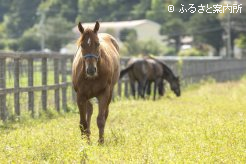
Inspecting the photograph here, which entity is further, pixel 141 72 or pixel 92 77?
pixel 141 72

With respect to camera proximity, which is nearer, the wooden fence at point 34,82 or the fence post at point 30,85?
the wooden fence at point 34,82

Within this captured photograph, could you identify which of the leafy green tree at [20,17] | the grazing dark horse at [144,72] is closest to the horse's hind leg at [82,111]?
the grazing dark horse at [144,72]

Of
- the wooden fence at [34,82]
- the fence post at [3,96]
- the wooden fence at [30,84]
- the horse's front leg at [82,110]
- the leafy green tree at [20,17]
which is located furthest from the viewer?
the leafy green tree at [20,17]

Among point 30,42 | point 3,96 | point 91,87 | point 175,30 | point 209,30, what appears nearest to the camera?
point 91,87

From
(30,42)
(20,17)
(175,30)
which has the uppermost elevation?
(20,17)

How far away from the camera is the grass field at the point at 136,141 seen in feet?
27.4

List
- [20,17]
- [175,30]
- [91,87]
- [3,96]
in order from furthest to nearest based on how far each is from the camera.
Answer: [20,17] < [175,30] < [3,96] < [91,87]

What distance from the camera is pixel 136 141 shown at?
1021 cm

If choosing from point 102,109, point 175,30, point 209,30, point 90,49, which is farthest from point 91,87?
point 175,30

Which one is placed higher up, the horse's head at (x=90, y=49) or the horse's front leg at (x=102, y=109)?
the horse's head at (x=90, y=49)

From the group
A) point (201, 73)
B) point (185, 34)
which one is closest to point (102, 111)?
point (201, 73)

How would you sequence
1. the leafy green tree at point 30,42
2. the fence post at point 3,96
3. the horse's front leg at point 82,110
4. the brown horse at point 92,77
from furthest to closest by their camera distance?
the leafy green tree at point 30,42 → the fence post at point 3,96 → the horse's front leg at point 82,110 → the brown horse at point 92,77

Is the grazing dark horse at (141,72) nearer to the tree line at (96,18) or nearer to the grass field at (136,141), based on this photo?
the grass field at (136,141)

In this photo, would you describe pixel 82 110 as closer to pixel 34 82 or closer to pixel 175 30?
pixel 34 82
